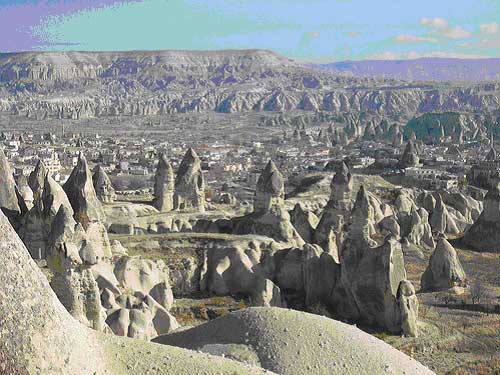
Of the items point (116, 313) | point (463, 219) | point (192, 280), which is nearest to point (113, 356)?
point (116, 313)

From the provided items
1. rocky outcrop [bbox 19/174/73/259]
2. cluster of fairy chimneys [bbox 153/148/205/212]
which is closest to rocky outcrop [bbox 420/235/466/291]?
cluster of fairy chimneys [bbox 153/148/205/212]

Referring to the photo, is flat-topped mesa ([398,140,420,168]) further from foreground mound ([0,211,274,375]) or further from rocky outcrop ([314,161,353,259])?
foreground mound ([0,211,274,375])

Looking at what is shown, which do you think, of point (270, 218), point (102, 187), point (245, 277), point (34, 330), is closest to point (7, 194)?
point (102, 187)

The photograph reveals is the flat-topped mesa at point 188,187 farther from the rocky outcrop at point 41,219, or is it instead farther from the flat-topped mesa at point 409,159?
the flat-topped mesa at point 409,159

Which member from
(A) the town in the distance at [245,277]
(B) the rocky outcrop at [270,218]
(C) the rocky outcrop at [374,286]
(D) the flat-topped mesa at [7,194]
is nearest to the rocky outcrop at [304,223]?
(A) the town in the distance at [245,277]

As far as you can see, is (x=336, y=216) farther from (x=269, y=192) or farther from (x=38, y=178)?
Result: (x=38, y=178)
